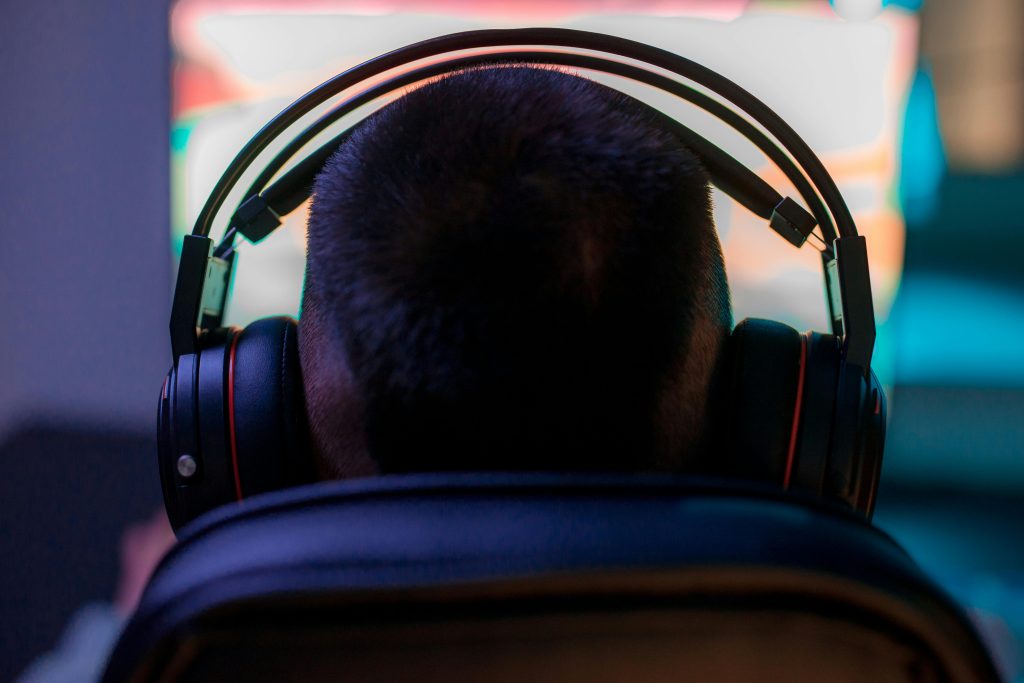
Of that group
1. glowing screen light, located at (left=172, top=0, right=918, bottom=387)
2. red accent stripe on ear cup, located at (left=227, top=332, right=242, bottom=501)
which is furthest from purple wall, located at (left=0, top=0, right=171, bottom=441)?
red accent stripe on ear cup, located at (left=227, top=332, right=242, bottom=501)

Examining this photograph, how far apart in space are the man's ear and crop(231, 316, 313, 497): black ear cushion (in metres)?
0.01

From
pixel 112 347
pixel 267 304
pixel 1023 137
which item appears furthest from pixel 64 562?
pixel 1023 137

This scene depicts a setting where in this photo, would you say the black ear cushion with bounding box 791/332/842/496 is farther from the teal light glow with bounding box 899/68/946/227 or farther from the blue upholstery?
the teal light glow with bounding box 899/68/946/227

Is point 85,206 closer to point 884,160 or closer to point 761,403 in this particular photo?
point 761,403

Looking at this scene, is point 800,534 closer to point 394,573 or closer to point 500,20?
point 394,573

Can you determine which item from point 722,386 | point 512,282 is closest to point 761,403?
point 722,386

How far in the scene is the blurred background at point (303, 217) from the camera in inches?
58.4

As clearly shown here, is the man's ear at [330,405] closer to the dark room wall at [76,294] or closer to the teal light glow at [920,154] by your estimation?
the dark room wall at [76,294]

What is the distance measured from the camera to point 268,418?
20.5 inches

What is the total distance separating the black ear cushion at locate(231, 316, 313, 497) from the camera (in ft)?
1.72

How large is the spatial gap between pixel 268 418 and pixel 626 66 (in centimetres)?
43

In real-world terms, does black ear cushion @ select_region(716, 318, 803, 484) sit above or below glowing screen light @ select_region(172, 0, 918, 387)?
below

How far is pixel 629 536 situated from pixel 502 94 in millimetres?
290

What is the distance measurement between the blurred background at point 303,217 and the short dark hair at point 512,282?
1060mm
